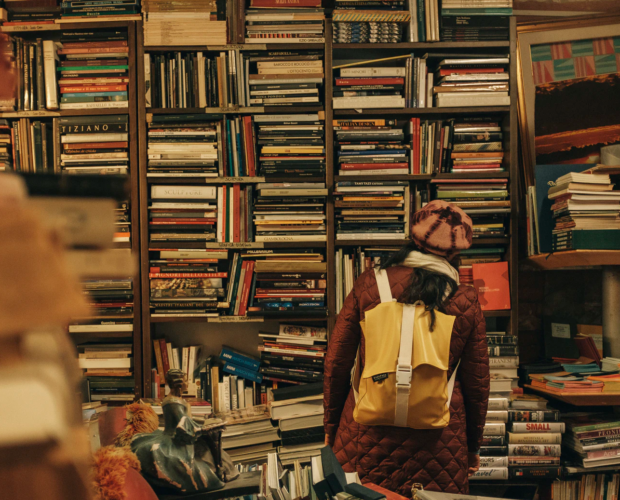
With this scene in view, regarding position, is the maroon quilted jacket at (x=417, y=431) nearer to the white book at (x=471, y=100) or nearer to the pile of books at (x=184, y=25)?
the white book at (x=471, y=100)

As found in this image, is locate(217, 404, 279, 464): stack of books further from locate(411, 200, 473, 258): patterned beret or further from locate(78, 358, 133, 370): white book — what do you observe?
locate(411, 200, 473, 258): patterned beret

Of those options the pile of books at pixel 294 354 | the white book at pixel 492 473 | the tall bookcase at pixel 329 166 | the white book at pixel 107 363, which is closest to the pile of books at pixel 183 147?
the tall bookcase at pixel 329 166

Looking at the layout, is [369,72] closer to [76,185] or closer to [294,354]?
[294,354]

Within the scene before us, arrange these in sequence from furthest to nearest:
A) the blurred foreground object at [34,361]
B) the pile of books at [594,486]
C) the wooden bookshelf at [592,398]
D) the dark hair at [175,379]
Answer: the pile of books at [594,486], the wooden bookshelf at [592,398], the dark hair at [175,379], the blurred foreground object at [34,361]

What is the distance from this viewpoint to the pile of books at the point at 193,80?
2516 millimetres

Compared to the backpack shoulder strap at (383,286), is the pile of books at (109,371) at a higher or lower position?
lower

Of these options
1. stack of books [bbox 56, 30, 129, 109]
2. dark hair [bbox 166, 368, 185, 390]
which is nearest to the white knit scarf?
dark hair [bbox 166, 368, 185, 390]

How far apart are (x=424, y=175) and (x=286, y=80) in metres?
0.84

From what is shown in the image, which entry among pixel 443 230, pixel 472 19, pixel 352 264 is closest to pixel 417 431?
pixel 443 230

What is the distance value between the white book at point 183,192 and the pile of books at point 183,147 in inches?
2.5

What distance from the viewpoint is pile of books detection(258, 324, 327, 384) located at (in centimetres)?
250

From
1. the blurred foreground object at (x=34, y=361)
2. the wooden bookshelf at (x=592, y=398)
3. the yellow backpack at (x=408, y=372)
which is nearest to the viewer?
the blurred foreground object at (x=34, y=361)

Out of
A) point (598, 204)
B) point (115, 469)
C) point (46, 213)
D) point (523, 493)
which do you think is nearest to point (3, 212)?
point (46, 213)

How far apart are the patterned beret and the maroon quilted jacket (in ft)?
0.39
